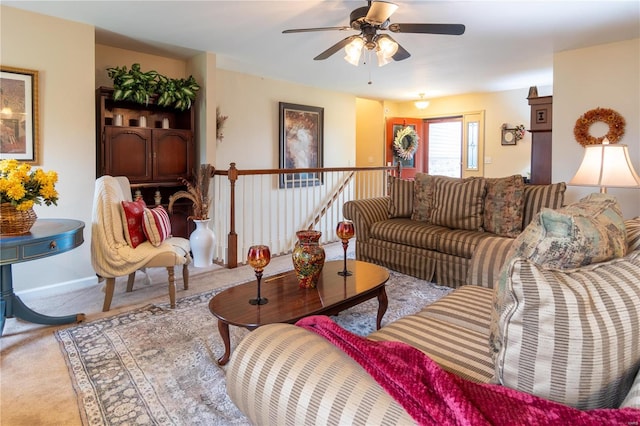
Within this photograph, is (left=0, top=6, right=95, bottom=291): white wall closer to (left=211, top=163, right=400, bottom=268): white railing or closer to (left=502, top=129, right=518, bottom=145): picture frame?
(left=211, top=163, right=400, bottom=268): white railing

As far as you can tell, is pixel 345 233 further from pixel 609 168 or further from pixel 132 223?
pixel 609 168

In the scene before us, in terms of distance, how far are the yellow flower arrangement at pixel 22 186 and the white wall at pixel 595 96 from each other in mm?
4909

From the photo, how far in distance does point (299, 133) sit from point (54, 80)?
3.44 m

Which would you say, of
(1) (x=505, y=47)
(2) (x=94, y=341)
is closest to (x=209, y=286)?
(2) (x=94, y=341)

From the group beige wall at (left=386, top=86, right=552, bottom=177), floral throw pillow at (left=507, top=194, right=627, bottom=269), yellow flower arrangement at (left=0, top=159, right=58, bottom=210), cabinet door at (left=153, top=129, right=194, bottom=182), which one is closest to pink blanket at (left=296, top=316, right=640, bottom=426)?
floral throw pillow at (left=507, top=194, right=627, bottom=269)

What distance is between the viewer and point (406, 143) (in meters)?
7.43

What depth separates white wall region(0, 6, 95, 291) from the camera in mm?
3197

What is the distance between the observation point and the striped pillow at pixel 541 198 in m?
3.25

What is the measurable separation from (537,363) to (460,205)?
2972 mm

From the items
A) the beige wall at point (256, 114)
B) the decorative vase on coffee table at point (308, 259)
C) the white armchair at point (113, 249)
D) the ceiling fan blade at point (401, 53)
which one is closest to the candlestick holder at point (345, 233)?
the decorative vase on coffee table at point (308, 259)

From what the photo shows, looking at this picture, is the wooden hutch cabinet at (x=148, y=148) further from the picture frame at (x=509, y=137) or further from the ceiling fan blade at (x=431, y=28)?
the picture frame at (x=509, y=137)

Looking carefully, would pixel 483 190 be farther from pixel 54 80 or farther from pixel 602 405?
pixel 54 80

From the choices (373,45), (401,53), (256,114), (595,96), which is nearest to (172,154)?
(256,114)

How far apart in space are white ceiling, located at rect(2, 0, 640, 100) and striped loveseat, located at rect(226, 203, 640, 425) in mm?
2814
